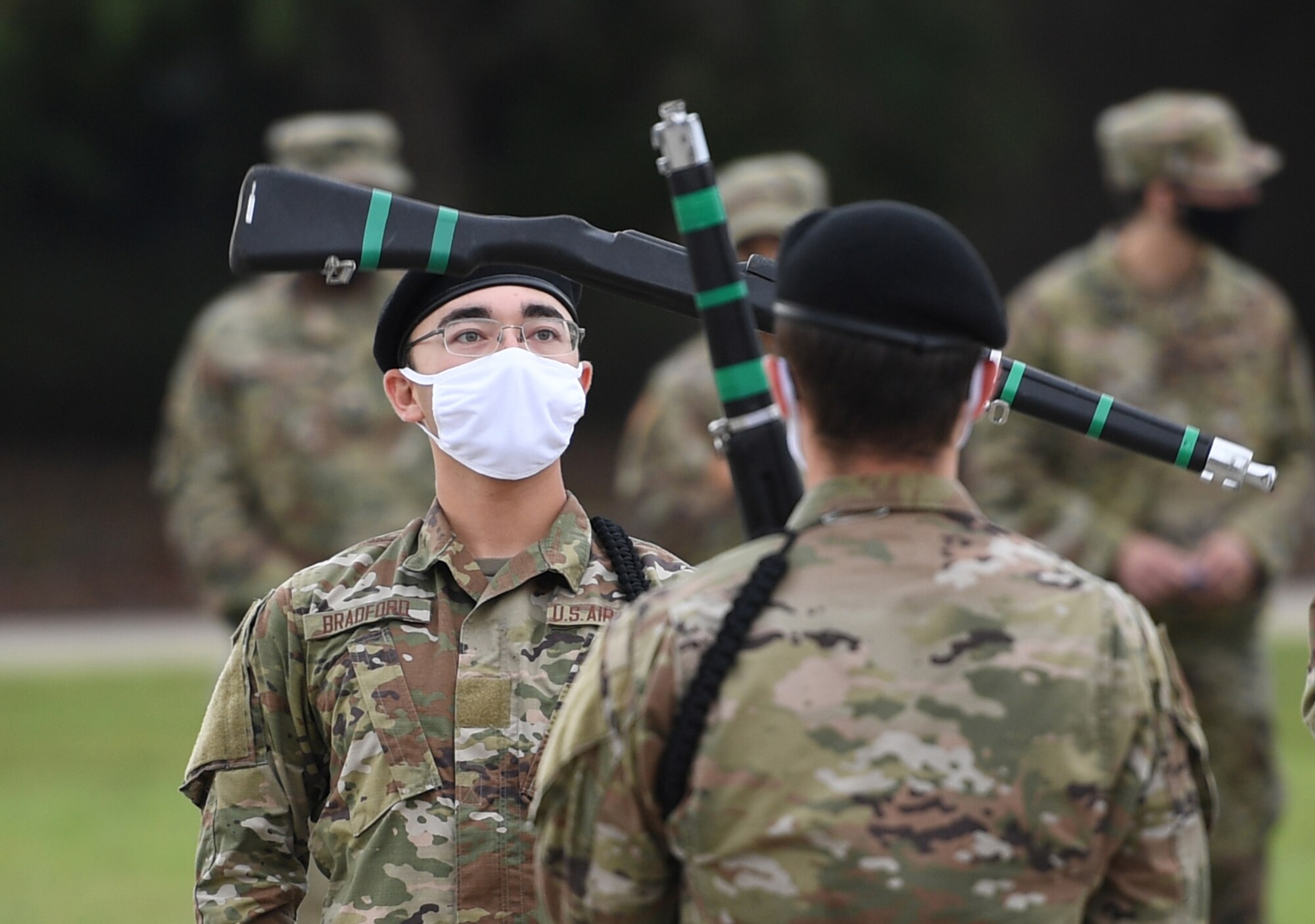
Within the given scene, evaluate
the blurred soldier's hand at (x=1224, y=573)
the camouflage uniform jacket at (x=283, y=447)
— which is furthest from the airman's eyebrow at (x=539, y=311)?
the blurred soldier's hand at (x=1224, y=573)

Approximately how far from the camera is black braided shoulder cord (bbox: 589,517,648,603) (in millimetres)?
3580

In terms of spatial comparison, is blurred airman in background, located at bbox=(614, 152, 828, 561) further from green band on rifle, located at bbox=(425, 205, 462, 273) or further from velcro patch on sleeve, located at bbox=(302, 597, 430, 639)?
green band on rifle, located at bbox=(425, 205, 462, 273)

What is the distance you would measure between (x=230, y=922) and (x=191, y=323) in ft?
69.9

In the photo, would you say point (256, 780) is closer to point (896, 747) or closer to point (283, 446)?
point (896, 747)

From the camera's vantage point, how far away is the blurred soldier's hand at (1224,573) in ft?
23.1

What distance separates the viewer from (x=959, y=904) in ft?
8.29

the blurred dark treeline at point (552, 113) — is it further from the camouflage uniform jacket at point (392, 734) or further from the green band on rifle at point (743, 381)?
the green band on rifle at point (743, 381)

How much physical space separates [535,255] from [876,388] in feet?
2.49

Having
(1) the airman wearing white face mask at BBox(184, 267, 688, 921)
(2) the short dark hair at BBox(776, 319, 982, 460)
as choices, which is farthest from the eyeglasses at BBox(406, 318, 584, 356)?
(2) the short dark hair at BBox(776, 319, 982, 460)

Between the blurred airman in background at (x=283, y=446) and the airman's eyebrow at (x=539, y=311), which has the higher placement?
the airman's eyebrow at (x=539, y=311)

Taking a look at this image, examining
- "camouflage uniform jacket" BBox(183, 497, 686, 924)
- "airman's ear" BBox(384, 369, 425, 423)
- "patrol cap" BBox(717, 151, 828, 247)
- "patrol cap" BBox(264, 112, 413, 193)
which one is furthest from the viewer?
"patrol cap" BBox(264, 112, 413, 193)

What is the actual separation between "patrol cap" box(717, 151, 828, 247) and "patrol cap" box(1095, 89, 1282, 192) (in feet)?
3.64

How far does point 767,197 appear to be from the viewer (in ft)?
24.0

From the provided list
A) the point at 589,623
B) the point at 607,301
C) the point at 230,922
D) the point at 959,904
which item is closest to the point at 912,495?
the point at 959,904
